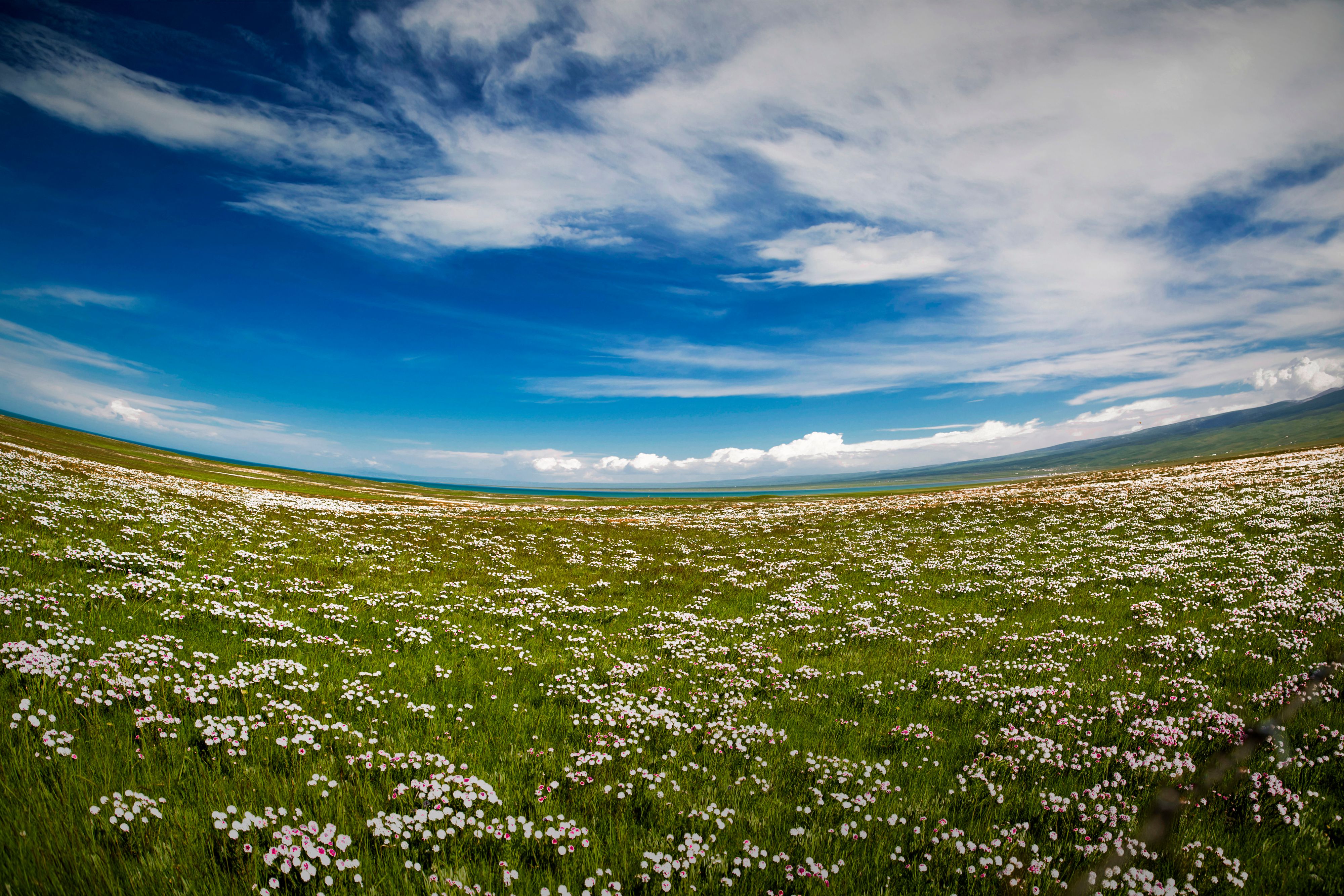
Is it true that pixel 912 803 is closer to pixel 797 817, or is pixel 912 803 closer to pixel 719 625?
pixel 797 817

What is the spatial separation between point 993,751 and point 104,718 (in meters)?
12.4

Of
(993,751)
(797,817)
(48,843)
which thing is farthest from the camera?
(993,751)

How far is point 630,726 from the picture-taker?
8617 millimetres

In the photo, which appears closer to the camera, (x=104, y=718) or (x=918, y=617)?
(x=104, y=718)

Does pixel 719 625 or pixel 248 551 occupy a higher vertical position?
pixel 248 551

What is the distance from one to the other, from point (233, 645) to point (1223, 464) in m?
106

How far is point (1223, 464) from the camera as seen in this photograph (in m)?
73.5

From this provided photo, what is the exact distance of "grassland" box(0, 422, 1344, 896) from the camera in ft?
17.0

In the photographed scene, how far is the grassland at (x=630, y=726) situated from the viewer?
5188 millimetres

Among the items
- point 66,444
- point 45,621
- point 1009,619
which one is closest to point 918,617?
point 1009,619

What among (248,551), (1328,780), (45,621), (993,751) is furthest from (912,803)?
(248,551)

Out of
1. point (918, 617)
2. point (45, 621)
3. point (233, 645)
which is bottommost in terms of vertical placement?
point (918, 617)

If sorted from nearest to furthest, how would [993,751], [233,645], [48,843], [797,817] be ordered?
1. [48,843]
2. [797,817]
3. [993,751]
4. [233,645]

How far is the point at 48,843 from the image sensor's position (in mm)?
4469
